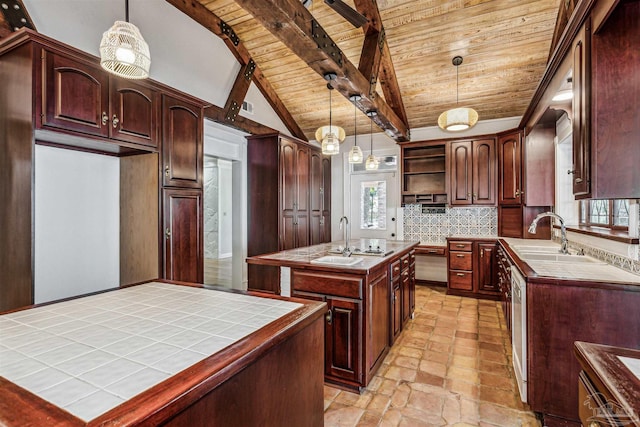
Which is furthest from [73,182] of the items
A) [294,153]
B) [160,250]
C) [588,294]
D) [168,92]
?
[588,294]

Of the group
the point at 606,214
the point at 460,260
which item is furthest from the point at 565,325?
the point at 460,260

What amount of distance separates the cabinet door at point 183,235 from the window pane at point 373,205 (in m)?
3.71

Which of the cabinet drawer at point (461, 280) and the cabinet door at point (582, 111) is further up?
the cabinet door at point (582, 111)

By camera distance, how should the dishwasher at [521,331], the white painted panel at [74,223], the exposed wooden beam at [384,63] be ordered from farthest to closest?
the exposed wooden beam at [384,63] → the white painted panel at [74,223] → the dishwasher at [521,331]

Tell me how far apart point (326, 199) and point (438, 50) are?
3.22 meters

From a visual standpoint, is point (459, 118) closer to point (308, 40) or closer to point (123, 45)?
point (308, 40)

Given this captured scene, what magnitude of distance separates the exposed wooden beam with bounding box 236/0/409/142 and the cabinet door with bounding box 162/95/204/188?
1.18m

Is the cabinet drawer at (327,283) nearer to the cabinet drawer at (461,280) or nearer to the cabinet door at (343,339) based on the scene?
the cabinet door at (343,339)

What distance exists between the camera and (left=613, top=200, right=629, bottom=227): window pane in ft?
Result: 8.28

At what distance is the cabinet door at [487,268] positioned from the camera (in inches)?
180

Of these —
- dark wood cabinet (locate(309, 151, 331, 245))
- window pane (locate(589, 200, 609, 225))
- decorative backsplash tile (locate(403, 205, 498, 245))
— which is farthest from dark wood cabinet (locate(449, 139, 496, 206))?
dark wood cabinet (locate(309, 151, 331, 245))

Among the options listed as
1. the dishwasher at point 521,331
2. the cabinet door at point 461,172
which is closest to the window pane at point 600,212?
the dishwasher at point 521,331

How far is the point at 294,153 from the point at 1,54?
3.39 metres

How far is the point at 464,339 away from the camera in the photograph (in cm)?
324
